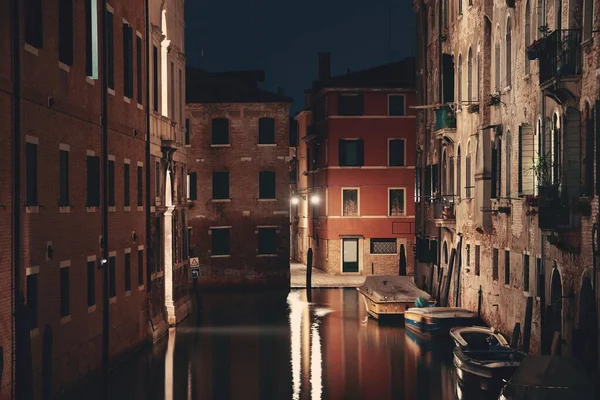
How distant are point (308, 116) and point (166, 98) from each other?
3026 centimetres

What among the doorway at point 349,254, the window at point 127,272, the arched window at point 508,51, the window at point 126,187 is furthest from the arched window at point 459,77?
the doorway at point 349,254

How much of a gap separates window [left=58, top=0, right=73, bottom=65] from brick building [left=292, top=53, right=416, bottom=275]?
1357 inches

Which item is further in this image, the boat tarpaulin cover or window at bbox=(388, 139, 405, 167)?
window at bbox=(388, 139, 405, 167)

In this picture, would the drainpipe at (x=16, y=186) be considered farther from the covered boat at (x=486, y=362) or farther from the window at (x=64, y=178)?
the covered boat at (x=486, y=362)

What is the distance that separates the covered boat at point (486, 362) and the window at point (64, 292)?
7940mm

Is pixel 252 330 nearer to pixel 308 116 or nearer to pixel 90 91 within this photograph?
pixel 90 91

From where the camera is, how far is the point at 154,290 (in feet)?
110

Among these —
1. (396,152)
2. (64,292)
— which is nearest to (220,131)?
(396,152)

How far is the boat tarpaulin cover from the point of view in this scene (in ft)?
127

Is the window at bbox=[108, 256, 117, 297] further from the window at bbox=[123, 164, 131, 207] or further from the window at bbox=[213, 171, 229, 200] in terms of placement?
the window at bbox=[213, 171, 229, 200]

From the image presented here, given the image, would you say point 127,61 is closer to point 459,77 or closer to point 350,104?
point 459,77

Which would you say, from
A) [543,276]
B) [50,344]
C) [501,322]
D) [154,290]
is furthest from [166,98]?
[50,344]

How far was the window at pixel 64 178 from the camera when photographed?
2291cm

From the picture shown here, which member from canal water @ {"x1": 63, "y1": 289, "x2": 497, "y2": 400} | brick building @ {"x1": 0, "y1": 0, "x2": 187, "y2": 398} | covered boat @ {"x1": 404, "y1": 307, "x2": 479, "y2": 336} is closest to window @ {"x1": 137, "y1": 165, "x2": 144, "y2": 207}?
brick building @ {"x1": 0, "y1": 0, "x2": 187, "y2": 398}
